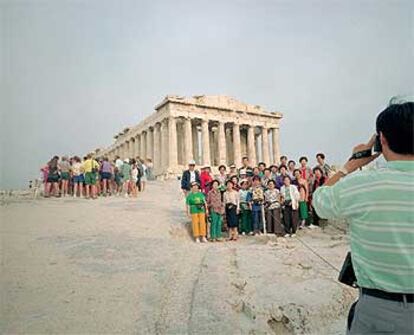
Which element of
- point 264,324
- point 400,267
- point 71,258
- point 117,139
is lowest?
point 264,324

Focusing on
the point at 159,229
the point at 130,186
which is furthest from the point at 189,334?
the point at 130,186

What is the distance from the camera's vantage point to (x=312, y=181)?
11.7 m

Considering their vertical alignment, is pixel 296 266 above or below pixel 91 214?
below

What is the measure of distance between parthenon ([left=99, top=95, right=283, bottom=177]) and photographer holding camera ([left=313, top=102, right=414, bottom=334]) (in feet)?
117

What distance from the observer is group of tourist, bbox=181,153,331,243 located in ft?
34.8

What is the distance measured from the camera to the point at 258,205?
36.6 ft

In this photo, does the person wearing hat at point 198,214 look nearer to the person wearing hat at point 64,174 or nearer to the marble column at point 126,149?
the person wearing hat at point 64,174

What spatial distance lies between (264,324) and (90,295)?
2400 mm

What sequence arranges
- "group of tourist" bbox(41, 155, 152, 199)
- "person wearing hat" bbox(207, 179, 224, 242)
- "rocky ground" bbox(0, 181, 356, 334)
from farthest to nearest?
"group of tourist" bbox(41, 155, 152, 199), "person wearing hat" bbox(207, 179, 224, 242), "rocky ground" bbox(0, 181, 356, 334)

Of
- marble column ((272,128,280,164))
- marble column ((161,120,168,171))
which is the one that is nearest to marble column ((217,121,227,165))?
marble column ((161,120,168,171))

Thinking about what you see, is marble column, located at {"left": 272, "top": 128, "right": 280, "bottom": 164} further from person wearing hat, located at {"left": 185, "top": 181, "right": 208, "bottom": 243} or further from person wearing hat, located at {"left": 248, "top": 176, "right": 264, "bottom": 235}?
person wearing hat, located at {"left": 185, "top": 181, "right": 208, "bottom": 243}

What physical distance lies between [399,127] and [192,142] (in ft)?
143

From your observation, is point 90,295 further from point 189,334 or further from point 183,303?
point 189,334

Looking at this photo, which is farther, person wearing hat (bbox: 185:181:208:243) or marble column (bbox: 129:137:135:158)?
marble column (bbox: 129:137:135:158)
